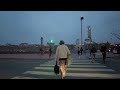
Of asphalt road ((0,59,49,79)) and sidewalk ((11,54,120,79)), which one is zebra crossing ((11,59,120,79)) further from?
asphalt road ((0,59,49,79))

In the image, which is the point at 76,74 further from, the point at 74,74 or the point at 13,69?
the point at 13,69

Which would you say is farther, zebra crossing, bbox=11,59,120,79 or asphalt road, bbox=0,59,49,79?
asphalt road, bbox=0,59,49,79

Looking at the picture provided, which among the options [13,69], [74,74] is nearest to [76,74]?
[74,74]

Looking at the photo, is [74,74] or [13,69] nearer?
[74,74]

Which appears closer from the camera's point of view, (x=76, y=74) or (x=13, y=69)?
(x=76, y=74)

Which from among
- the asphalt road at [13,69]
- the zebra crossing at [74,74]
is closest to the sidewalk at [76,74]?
the zebra crossing at [74,74]

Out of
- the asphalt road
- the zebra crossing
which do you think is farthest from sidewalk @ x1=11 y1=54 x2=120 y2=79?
the asphalt road

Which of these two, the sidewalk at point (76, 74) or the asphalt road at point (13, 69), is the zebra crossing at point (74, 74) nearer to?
the sidewalk at point (76, 74)
